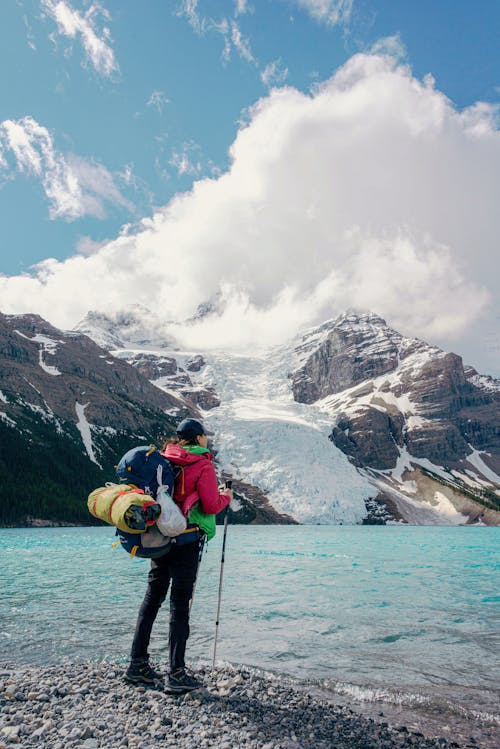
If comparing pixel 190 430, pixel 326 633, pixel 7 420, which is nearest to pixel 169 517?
pixel 190 430

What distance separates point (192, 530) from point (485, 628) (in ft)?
38.5

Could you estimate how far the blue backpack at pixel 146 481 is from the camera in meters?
7.00

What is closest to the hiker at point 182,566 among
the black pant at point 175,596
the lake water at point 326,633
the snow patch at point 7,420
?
the black pant at point 175,596

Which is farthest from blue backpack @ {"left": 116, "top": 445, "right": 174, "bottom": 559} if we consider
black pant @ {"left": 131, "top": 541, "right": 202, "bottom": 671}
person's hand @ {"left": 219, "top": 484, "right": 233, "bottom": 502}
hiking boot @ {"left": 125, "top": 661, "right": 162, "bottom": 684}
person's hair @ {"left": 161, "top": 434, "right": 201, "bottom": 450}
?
hiking boot @ {"left": 125, "top": 661, "right": 162, "bottom": 684}

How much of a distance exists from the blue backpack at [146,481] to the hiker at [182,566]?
0.98 feet

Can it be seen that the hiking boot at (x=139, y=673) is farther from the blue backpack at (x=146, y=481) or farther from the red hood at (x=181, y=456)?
the red hood at (x=181, y=456)

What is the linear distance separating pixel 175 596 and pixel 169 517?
4.54 feet

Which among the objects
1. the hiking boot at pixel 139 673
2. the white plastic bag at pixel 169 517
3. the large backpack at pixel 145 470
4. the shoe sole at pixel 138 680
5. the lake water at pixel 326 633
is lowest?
the lake water at pixel 326 633

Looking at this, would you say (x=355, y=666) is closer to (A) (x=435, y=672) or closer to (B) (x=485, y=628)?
(A) (x=435, y=672)

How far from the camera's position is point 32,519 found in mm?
125438

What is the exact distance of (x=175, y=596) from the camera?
290 inches

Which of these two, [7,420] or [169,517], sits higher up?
[7,420]

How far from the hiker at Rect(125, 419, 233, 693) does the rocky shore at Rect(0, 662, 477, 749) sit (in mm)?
290

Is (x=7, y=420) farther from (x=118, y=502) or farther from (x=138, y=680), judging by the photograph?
(x=118, y=502)
